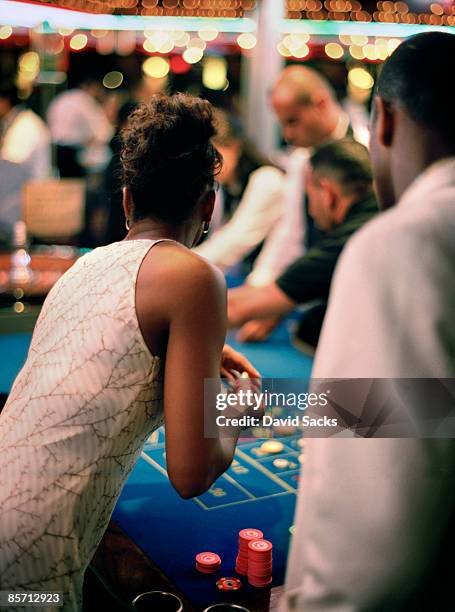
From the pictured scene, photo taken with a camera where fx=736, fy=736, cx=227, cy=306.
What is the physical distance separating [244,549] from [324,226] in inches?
80.8

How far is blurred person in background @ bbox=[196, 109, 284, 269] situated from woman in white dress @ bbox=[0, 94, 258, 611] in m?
2.57

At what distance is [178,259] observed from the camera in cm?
122

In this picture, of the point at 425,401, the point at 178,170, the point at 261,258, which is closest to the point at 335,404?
the point at 425,401

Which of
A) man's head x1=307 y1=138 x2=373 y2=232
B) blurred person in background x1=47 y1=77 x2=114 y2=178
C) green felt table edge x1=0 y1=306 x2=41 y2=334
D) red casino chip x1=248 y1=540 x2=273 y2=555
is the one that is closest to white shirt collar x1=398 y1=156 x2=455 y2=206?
red casino chip x1=248 y1=540 x2=273 y2=555

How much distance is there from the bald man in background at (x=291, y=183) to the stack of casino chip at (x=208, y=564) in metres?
1.79

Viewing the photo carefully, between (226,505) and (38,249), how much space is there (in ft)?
8.24

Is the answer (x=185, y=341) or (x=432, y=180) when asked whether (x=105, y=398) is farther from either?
(x=432, y=180)

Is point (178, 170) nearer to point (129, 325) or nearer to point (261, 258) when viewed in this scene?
point (129, 325)

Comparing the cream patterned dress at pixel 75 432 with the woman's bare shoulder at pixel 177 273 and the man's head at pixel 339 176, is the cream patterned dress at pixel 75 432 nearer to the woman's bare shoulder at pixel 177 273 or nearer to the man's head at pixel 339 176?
the woman's bare shoulder at pixel 177 273

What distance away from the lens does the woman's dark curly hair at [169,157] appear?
1.31 metres

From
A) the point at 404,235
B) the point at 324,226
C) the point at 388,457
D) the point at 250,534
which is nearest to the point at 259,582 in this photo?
the point at 250,534

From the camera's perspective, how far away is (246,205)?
12.8ft

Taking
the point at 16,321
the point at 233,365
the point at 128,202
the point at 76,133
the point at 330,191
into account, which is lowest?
the point at 16,321

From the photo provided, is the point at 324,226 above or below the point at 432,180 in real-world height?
below
